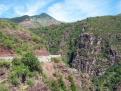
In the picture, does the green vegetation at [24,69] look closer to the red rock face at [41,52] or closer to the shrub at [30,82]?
the shrub at [30,82]

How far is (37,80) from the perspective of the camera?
126ft

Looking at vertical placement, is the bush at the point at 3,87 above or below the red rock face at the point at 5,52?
below

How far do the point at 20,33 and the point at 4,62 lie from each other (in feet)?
31.6

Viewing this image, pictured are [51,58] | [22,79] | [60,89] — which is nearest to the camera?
[22,79]

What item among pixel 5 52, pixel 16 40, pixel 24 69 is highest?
pixel 16 40

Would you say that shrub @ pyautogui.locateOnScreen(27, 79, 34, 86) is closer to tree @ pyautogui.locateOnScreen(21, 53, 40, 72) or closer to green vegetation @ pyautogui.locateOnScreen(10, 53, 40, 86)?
green vegetation @ pyautogui.locateOnScreen(10, 53, 40, 86)

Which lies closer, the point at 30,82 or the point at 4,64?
the point at 30,82

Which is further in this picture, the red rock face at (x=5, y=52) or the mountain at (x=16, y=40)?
the mountain at (x=16, y=40)

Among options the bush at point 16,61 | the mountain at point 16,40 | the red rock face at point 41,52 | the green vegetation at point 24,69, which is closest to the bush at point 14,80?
the green vegetation at point 24,69

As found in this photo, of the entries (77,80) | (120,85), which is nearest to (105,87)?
(120,85)

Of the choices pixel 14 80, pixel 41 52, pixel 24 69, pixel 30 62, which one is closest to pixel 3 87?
pixel 14 80

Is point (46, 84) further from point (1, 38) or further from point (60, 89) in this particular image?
point (1, 38)

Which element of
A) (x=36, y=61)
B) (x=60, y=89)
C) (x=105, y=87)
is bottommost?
(x=105, y=87)

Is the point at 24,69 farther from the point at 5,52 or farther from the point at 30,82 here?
the point at 5,52
